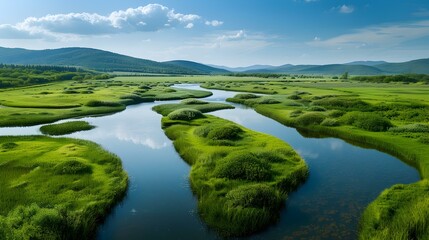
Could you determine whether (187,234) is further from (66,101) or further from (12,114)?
(66,101)

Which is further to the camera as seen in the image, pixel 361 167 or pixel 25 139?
pixel 25 139

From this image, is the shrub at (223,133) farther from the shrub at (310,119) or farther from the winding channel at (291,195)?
the shrub at (310,119)

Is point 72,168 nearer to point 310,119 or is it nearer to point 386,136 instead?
point 386,136

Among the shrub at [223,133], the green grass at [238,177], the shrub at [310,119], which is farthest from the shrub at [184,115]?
the shrub at [310,119]

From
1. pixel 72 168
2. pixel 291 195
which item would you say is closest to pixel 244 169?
pixel 291 195

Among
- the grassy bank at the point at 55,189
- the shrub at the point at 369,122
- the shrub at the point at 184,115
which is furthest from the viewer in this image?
the shrub at the point at 184,115

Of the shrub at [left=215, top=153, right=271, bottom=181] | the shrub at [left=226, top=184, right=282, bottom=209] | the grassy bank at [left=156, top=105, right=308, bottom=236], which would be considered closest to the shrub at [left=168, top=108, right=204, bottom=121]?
the grassy bank at [left=156, top=105, right=308, bottom=236]

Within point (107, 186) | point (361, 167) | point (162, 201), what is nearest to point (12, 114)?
point (107, 186)
